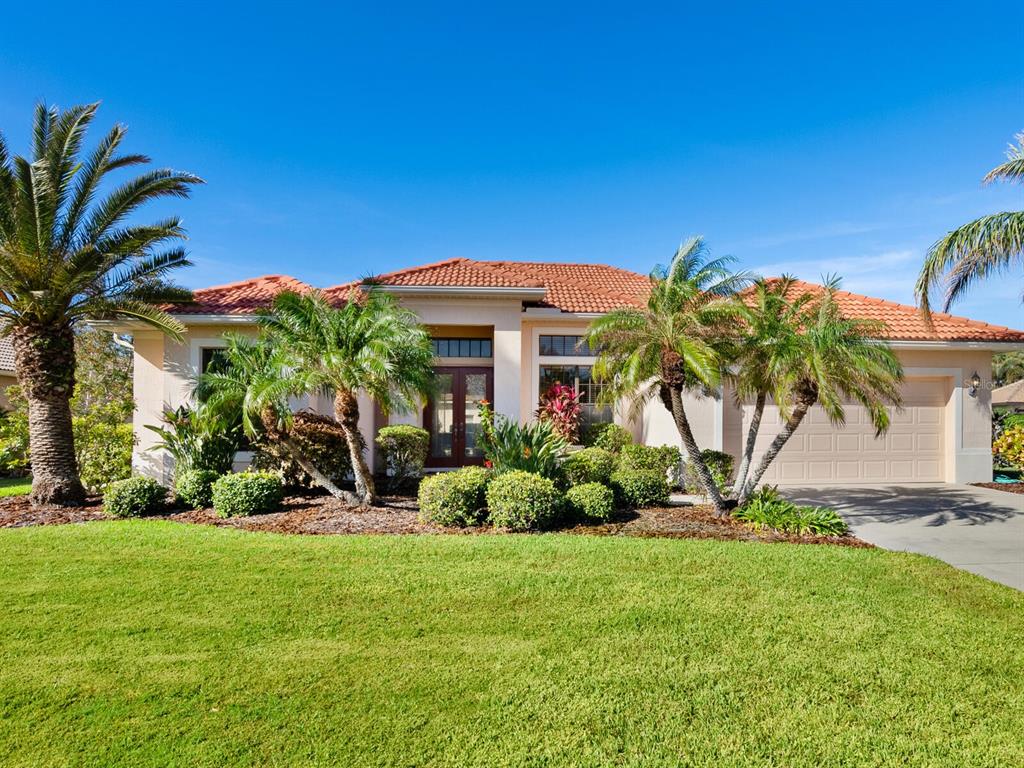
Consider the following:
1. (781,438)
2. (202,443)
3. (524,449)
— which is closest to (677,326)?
(781,438)

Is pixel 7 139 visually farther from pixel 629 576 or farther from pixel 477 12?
pixel 629 576

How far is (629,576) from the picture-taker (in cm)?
616

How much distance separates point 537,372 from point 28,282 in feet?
35.4

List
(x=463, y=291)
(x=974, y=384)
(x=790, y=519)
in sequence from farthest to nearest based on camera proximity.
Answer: (x=974, y=384), (x=463, y=291), (x=790, y=519)

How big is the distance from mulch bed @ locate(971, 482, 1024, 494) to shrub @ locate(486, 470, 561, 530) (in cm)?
1186

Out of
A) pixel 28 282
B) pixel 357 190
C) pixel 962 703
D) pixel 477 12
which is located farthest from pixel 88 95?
pixel 962 703

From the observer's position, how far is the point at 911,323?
1423 cm

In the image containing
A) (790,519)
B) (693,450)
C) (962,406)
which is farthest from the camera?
(962,406)

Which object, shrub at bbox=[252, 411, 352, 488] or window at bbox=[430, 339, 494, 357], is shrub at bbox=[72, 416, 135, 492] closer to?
shrub at bbox=[252, 411, 352, 488]

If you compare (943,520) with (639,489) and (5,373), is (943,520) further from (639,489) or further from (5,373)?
(5,373)

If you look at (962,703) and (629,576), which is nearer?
(962,703)

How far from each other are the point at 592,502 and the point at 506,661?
4.86 metres

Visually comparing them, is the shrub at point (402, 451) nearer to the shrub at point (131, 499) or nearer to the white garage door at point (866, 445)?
the shrub at point (131, 499)

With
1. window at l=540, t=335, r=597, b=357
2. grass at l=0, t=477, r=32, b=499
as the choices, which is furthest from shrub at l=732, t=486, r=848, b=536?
grass at l=0, t=477, r=32, b=499
